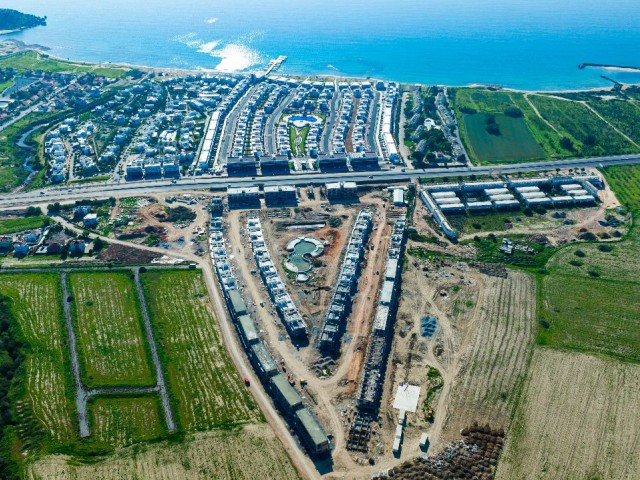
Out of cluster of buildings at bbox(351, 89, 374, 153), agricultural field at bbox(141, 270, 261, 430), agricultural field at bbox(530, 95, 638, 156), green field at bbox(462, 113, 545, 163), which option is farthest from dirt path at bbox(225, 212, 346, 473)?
agricultural field at bbox(530, 95, 638, 156)

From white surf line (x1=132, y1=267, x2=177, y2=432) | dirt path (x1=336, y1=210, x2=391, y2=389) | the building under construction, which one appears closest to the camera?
the building under construction

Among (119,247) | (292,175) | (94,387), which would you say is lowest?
(94,387)

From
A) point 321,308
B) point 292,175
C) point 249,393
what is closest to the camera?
point 249,393

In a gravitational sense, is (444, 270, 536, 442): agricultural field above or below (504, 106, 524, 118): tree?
below

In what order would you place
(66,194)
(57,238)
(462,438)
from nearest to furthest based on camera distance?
(462,438) < (57,238) < (66,194)

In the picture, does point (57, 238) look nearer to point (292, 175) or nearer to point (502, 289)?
point (292, 175)

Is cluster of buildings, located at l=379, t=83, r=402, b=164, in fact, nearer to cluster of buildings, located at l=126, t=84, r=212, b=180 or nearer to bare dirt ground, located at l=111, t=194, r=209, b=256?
bare dirt ground, located at l=111, t=194, r=209, b=256

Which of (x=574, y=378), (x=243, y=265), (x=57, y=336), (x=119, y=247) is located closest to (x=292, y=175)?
(x=243, y=265)

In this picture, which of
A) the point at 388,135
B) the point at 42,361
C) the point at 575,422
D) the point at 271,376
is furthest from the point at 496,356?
the point at 388,135
